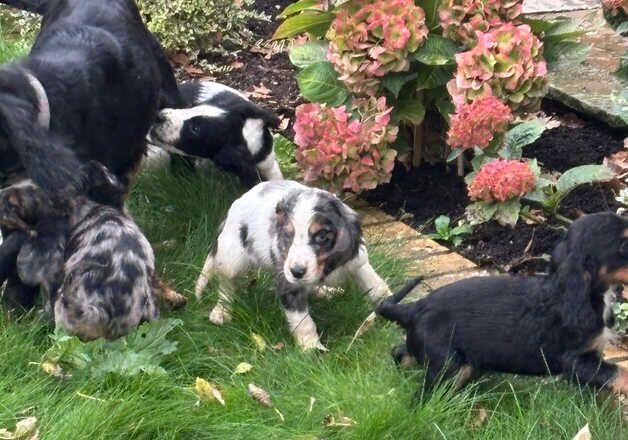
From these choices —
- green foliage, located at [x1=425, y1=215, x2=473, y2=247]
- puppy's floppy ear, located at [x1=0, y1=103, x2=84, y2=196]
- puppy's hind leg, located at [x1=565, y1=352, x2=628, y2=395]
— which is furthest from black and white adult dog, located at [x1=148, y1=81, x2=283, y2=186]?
puppy's hind leg, located at [x1=565, y1=352, x2=628, y2=395]

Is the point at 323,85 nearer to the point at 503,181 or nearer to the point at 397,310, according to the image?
the point at 503,181

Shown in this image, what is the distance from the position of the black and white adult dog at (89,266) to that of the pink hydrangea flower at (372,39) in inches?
63.8

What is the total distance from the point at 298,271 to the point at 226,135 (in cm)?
175

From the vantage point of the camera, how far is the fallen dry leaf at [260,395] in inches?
164

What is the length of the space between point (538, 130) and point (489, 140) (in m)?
0.32

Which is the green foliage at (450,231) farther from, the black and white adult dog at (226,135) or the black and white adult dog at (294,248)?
the black and white adult dog at (226,135)

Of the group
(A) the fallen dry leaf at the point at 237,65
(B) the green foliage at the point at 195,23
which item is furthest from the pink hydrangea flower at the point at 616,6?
(B) the green foliage at the point at 195,23

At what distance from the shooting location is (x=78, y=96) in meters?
5.23

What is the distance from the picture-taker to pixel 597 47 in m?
7.39

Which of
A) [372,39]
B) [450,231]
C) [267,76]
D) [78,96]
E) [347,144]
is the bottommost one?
[267,76]

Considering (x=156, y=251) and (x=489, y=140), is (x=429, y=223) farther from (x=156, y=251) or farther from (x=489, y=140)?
(x=156, y=251)

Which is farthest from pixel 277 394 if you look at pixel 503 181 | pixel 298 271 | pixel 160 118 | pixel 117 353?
pixel 160 118

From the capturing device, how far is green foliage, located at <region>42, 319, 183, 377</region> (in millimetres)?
4188

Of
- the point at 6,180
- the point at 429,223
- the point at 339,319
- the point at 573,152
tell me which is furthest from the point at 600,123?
the point at 6,180
